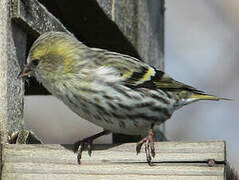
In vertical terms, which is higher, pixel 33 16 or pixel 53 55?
pixel 33 16

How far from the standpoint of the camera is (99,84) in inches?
126

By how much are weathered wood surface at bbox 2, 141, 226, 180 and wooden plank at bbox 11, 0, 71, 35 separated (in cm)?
52

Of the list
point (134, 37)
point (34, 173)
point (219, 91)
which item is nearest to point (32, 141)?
point (34, 173)

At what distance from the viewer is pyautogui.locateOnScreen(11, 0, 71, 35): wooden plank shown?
9.68 feet

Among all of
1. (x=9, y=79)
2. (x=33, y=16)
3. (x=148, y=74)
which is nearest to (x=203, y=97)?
(x=148, y=74)

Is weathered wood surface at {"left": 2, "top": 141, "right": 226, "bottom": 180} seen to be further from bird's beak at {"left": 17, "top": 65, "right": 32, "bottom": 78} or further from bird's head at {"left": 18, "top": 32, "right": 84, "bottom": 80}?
bird's head at {"left": 18, "top": 32, "right": 84, "bottom": 80}

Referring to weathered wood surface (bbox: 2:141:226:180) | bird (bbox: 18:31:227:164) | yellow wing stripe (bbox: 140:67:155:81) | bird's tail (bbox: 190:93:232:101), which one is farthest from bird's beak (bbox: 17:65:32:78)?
bird's tail (bbox: 190:93:232:101)

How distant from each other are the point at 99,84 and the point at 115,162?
0.53m

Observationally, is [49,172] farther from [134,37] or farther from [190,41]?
[190,41]

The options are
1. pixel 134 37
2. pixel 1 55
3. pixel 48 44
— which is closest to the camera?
pixel 1 55

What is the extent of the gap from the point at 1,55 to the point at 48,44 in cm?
39

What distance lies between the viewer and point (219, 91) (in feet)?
16.6

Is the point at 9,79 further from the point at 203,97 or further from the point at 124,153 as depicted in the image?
the point at 203,97

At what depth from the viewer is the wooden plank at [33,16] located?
9.68 feet
